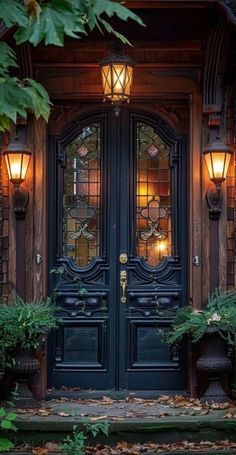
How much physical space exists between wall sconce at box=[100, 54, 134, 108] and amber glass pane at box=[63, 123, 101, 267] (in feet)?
2.69

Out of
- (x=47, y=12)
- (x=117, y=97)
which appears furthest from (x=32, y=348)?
(x=47, y=12)

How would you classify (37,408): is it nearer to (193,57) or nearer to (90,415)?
(90,415)

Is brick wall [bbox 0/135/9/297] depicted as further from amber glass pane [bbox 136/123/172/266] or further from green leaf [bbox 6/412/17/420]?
green leaf [bbox 6/412/17/420]

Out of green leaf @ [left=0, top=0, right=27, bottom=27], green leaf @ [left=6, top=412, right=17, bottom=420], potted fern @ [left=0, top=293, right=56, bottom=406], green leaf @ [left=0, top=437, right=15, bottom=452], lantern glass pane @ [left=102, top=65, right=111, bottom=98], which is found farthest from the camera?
lantern glass pane @ [left=102, top=65, right=111, bottom=98]

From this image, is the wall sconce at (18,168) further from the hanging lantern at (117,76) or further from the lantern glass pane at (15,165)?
the hanging lantern at (117,76)

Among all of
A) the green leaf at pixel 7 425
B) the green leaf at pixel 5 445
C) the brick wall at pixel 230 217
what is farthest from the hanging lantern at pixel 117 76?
the green leaf at pixel 5 445

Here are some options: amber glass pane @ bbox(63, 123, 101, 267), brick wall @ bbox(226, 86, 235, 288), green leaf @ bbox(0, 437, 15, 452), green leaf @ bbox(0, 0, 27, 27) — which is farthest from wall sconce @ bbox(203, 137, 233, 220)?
green leaf @ bbox(0, 0, 27, 27)

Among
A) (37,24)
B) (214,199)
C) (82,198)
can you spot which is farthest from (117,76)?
(37,24)

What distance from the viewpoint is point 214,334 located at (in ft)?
22.5

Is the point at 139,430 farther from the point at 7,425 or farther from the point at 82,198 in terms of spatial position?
the point at 82,198

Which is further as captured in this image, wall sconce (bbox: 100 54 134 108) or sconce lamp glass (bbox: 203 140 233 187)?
sconce lamp glass (bbox: 203 140 233 187)

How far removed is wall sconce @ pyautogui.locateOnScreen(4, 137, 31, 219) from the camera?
7234 mm

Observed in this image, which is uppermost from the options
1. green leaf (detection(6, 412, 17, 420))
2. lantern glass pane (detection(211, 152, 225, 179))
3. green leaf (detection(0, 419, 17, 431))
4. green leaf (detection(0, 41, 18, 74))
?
lantern glass pane (detection(211, 152, 225, 179))

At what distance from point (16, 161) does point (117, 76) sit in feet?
3.86
